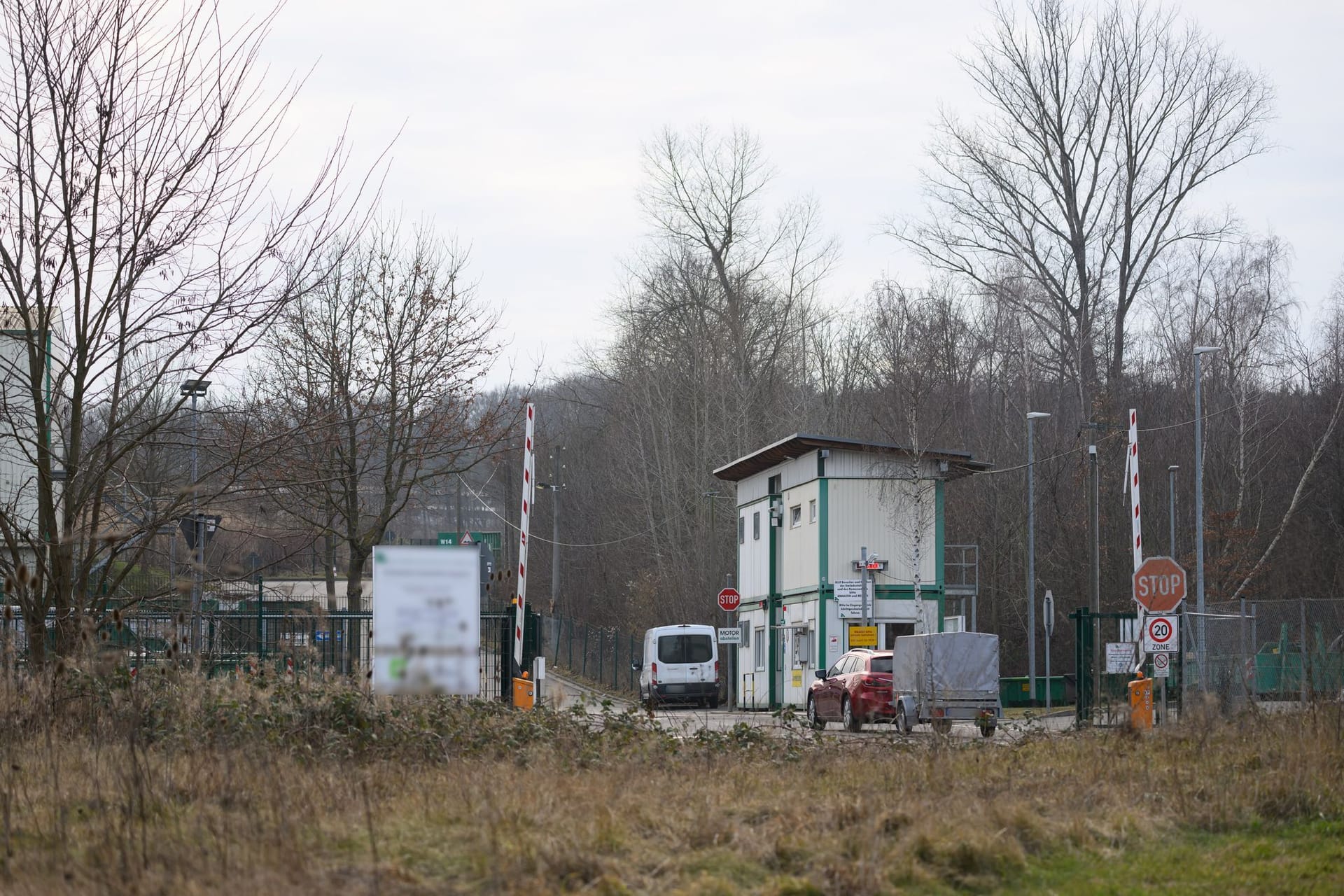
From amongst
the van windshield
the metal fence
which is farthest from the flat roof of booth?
the metal fence

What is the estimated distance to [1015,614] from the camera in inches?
2094

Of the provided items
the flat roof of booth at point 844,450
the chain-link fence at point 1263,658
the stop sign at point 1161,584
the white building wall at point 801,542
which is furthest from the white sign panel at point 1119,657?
the white building wall at point 801,542

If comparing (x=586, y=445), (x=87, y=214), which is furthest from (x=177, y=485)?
(x=586, y=445)

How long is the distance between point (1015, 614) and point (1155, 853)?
148 ft

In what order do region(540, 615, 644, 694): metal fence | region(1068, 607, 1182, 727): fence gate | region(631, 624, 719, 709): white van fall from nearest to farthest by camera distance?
region(1068, 607, 1182, 727): fence gate → region(631, 624, 719, 709): white van → region(540, 615, 644, 694): metal fence

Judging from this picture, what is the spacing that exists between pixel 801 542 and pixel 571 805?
3285 cm

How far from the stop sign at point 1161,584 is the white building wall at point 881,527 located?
1883 cm

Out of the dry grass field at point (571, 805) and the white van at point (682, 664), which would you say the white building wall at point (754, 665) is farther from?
the dry grass field at point (571, 805)

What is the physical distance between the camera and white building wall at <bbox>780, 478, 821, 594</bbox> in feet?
131

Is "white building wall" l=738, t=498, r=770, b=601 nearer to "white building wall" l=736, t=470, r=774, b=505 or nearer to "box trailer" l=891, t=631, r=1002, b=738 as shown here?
"white building wall" l=736, t=470, r=774, b=505

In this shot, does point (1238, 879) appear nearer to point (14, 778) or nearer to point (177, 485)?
point (14, 778)

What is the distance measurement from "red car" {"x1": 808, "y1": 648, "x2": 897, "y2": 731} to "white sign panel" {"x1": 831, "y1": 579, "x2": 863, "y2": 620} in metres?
8.49

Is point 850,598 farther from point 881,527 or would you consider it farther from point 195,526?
point 195,526

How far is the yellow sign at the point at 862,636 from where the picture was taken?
34844mm
